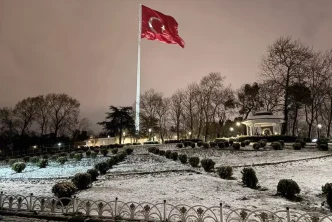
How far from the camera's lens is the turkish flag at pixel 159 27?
1148 inches

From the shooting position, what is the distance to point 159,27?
2988cm

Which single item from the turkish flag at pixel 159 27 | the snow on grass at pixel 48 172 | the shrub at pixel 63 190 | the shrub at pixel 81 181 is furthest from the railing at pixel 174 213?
the turkish flag at pixel 159 27

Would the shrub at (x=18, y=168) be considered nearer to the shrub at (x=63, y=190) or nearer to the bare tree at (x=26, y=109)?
the shrub at (x=63, y=190)

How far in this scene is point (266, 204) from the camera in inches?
427

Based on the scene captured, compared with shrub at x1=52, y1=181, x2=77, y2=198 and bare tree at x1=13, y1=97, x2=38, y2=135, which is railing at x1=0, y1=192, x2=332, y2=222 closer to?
shrub at x1=52, y1=181, x2=77, y2=198

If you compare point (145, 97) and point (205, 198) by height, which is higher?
point (145, 97)

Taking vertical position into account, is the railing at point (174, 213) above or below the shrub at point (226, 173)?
below

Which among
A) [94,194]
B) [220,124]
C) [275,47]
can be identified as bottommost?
[94,194]

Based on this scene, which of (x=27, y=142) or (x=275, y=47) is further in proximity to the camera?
(x=27, y=142)

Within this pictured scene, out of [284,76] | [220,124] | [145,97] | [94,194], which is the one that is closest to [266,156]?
[94,194]

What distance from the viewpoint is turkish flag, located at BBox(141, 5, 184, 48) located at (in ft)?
95.6

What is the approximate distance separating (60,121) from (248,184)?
182 ft

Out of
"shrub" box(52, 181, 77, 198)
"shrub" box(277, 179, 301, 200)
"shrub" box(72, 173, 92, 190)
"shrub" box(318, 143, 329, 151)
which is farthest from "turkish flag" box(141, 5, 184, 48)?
"shrub" box(277, 179, 301, 200)

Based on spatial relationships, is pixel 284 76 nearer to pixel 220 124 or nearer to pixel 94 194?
pixel 220 124
